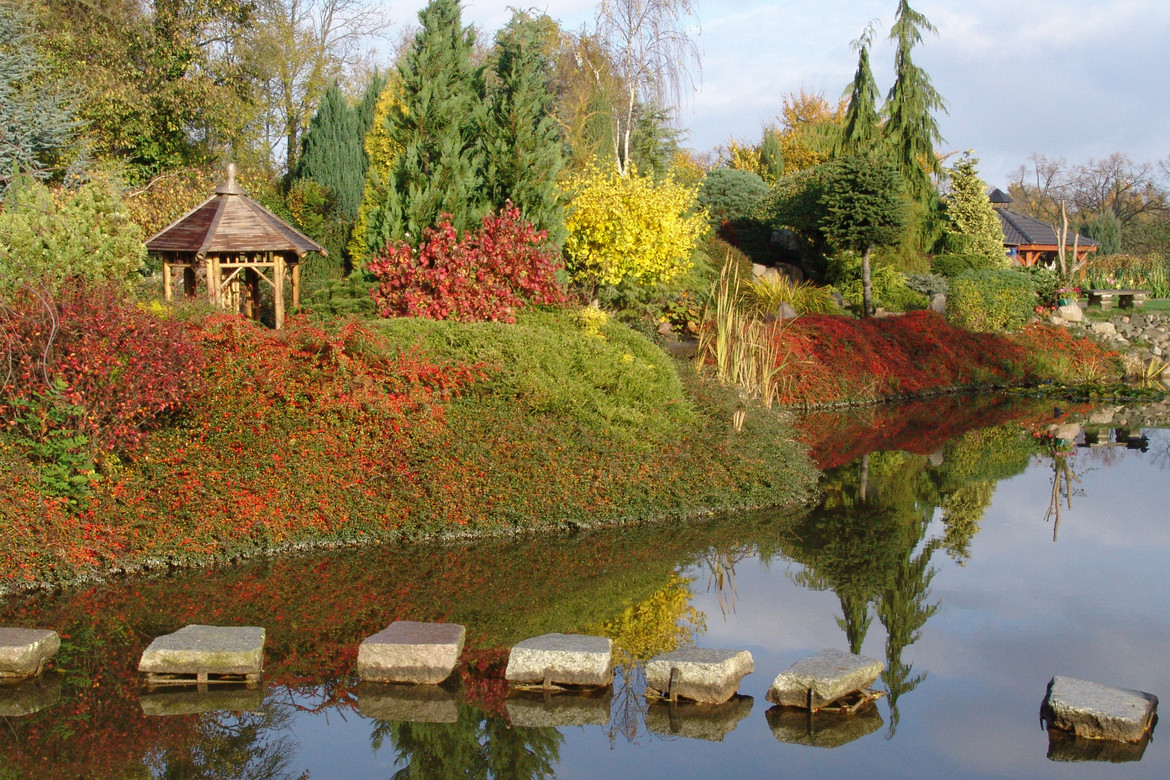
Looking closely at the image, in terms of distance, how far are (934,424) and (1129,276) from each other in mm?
21576

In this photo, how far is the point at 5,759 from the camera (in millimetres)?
4336

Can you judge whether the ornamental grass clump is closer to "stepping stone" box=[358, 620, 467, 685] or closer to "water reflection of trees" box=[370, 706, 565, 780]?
"stepping stone" box=[358, 620, 467, 685]

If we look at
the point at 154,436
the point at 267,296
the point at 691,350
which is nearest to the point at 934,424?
the point at 691,350

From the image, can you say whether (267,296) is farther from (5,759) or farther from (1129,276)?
(1129,276)

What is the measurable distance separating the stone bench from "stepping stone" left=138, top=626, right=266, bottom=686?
84.7 ft

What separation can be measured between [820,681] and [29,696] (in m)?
3.97

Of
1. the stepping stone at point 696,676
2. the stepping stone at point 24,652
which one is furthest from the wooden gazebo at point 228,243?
the stepping stone at point 696,676

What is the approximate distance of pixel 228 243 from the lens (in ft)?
34.5

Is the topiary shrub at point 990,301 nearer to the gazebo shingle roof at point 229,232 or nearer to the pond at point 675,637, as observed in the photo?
the pond at point 675,637

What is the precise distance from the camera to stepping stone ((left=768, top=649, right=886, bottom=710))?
4.91 meters

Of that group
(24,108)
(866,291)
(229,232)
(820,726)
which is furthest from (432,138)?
(866,291)

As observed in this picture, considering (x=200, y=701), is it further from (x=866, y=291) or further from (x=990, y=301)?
(x=990, y=301)

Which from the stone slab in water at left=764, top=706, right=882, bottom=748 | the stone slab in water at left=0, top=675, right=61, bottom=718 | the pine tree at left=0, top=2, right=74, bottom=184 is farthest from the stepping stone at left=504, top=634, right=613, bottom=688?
the pine tree at left=0, top=2, right=74, bottom=184

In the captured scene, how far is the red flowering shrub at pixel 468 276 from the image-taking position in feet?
36.0
